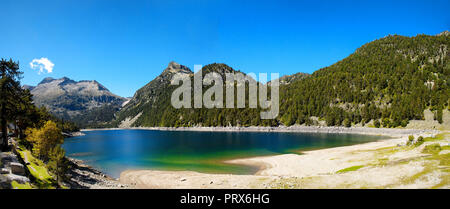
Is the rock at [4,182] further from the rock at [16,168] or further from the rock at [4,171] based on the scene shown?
the rock at [16,168]

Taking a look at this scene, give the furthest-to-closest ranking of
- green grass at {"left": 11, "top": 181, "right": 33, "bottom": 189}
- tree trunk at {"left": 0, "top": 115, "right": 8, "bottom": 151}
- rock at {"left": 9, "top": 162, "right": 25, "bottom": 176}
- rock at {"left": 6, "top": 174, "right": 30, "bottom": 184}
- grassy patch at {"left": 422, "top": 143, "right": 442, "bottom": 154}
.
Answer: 1. grassy patch at {"left": 422, "top": 143, "right": 442, "bottom": 154}
2. tree trunk at {"left": 0, "top": 115, "right": 8, "bottom": 151}
3. rock at {"left": 9, "top": 162, "right": 25, "bottom": 176}
4. rock at {"left": 6, "top": 174, "right": 30, "bottom": 184}
5. green grass at {"left": 11, "top": 181, "right": 33, "bottom": 189}

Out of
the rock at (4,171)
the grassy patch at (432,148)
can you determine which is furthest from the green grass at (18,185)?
the grassy patch at (432,148)

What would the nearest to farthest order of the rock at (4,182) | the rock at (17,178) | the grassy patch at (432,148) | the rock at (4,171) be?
the rock at (4,182)
the rock at (17,178)
the rock at (4,171)
the grassy patch at (432,148)

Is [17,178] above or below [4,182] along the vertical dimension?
below

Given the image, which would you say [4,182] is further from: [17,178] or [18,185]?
[17,178]

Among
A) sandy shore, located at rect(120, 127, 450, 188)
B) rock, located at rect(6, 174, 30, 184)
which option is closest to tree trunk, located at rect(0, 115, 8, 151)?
rock, located at rect(6, 174, 30, 184)

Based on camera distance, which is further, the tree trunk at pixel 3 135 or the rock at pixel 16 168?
the tree trunk at pixel 3 135

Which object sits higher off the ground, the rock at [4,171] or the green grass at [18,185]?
the rock at [4,171]

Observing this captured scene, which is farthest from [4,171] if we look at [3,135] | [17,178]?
[3,135]

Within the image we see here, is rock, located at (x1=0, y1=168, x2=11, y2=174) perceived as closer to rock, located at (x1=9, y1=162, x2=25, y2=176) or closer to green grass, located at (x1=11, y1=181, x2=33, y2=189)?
rock, located at (x1=9, y1=162, x2=25, y2=176)

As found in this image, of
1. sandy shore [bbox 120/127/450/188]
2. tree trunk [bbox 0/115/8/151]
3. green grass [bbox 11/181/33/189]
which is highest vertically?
tree trunk [bbox 0/115/8/151]
